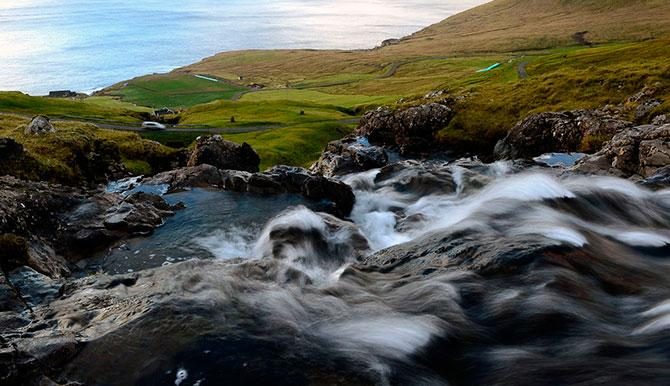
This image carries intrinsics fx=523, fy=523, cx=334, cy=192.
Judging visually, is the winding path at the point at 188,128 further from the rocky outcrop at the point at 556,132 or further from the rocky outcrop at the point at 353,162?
the rocky outcrop at the point at 556,132

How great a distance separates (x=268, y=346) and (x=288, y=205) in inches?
840

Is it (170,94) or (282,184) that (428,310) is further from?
(170,94)

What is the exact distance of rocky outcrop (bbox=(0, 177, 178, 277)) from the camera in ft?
83.0

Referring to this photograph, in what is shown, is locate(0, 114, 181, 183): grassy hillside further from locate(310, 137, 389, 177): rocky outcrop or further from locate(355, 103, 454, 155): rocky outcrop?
locate(355, 103, 454, 155): rocky outcrop

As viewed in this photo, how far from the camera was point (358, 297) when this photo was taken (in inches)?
732

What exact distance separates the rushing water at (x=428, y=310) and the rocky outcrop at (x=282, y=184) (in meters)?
9.20

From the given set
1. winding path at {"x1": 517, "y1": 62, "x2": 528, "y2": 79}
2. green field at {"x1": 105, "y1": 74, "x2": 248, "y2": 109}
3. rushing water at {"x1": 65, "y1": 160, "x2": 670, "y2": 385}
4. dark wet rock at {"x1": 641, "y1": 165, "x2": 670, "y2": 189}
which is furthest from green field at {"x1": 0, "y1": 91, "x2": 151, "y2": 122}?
dark wet rock at {"x1": 641, "y1": 165, "x2": 670, "y2": 189}

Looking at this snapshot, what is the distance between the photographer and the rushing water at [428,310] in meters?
13.7

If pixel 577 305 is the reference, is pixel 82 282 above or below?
above

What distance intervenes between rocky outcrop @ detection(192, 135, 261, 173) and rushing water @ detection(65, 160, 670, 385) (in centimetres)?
2713

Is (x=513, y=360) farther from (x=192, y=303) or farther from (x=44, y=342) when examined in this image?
(x=44, y=342)

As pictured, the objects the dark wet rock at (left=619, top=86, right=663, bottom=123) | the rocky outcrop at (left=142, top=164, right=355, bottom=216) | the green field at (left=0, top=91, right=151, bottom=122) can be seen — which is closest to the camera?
the rocky outcrop at (left=142, top=164, right=355, bottom=216)

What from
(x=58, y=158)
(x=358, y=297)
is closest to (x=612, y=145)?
(x=358, y=297)

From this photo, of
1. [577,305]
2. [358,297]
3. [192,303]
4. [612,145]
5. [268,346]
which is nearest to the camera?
[268,346]
